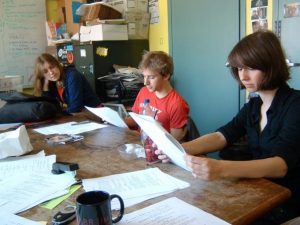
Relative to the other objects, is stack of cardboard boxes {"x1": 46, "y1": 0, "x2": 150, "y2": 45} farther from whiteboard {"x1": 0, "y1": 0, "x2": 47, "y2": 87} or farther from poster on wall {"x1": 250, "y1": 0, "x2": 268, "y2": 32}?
poster on wall {"x1": 250, "y1": 0, "x2": 268, "y2": 32}

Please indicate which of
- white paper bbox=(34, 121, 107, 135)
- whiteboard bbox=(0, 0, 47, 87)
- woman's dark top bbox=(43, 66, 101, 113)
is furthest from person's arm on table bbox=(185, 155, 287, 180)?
whiteboard bbox=(0, 0, 47, 87)

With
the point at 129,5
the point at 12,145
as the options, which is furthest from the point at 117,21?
the point at 12,145

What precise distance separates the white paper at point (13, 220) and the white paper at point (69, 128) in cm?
88

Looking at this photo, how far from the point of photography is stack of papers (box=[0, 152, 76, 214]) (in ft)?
3.05

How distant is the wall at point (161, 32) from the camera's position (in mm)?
3459

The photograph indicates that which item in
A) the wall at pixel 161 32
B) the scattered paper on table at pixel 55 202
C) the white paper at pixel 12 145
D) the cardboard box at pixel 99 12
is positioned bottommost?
the scattered paper on table at pixel 55 202

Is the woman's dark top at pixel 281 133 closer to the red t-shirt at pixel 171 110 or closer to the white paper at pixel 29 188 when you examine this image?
the red t-shirt at pixel 171 110

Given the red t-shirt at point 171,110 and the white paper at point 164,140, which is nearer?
the white paper at point 164,140

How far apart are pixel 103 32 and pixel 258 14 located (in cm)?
153

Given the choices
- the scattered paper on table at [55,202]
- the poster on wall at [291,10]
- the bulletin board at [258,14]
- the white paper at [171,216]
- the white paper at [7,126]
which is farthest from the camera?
the bulletin board at [258,14]

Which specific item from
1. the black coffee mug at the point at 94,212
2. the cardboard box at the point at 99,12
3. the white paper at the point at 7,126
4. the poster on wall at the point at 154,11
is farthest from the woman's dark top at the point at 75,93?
the black coffee mug at the point at 94,212

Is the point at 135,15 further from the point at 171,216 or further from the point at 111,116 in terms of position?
the point at 171,216

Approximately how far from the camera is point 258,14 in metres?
2.56

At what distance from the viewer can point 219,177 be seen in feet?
3.27
